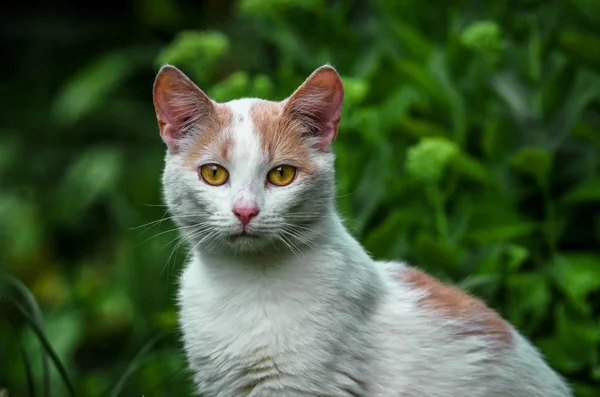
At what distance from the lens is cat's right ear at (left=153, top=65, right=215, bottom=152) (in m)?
2.70

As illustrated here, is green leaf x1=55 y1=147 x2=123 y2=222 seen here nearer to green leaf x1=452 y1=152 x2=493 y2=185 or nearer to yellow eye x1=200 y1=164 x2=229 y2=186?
green leaf x1=452 y1=152 x2=493 y2=185

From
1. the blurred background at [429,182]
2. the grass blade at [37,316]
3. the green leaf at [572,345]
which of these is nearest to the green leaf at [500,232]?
the blurred background at [429,182]

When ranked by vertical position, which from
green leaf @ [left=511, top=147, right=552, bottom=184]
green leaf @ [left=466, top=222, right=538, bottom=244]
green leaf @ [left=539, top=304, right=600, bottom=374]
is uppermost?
green leaf @ [left=511, top=147, right=552, bottom=184]

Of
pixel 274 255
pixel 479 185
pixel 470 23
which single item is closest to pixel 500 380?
pixel 274 255

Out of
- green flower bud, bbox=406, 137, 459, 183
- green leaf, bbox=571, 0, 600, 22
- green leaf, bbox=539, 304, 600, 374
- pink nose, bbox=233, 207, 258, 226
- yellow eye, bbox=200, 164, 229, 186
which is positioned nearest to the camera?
pink nose, bbox=233, 207, 258, 226

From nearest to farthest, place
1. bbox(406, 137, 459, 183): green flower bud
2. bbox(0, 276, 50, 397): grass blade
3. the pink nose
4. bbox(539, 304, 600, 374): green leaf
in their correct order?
the pink nose → bbox(0, 276, 50, 397): grass blade → bbox(406, 137, 459, 183): green flower bud → bbox(539, 304, 600, 374): green leaf

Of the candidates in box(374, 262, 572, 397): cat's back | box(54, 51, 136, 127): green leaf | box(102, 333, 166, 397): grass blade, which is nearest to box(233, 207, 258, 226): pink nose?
box(374, 262, 572, 397): cat's back

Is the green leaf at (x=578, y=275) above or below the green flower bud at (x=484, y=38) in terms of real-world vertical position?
below

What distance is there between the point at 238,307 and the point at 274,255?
179 mm

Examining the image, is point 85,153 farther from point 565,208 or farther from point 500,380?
point 500,380

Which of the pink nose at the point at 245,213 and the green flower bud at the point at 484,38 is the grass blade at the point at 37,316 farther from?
the green flower bud at the point at 484,38

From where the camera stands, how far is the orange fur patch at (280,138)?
2.66 m

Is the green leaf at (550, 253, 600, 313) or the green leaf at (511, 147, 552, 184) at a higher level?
the green leaf at (511, 147, 552, 184)

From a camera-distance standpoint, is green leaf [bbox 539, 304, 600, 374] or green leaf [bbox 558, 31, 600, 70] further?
green leaf [bbox 558, 31, 600, 70]
